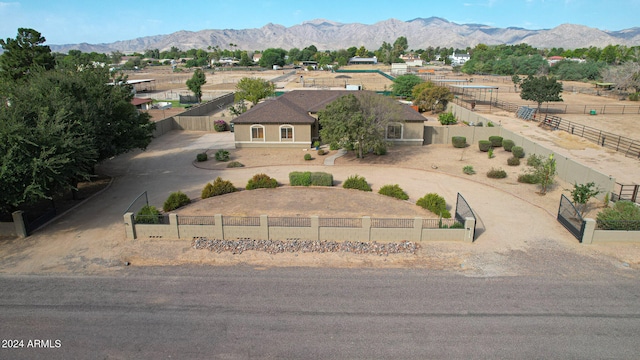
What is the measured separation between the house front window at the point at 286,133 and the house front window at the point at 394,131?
9.82m

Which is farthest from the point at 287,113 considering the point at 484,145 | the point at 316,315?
the point at 316,315

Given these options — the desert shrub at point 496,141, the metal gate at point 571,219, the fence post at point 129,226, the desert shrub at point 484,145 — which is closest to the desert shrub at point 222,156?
the fence post at point 129,226

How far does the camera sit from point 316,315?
15.0 meters

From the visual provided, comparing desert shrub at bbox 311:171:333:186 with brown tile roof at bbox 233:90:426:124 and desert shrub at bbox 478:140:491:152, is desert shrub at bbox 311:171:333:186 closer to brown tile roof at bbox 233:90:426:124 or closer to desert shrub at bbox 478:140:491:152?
brown tile roof at bbox 233:90:426:124

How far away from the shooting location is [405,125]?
40.6 m

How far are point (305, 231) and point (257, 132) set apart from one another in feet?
70.3

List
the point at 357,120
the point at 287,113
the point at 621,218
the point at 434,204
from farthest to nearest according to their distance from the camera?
the point at 287,113 → the point at 357,120 → the point at 434,204 → the point at 621,218

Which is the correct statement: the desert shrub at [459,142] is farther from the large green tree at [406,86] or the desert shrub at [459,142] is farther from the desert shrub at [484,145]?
the large green tree at [406,86]

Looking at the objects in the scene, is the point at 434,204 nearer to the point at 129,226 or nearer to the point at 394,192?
the point at 394,192

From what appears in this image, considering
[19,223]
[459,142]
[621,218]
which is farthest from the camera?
[459,142]

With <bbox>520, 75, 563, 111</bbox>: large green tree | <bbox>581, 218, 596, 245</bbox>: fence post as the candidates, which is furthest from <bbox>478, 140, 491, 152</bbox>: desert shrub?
<bbox>520, 75, 563, 111</bbox>: large green tree

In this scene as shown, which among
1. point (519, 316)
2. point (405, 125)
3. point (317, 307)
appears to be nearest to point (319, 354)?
point (317, 307)

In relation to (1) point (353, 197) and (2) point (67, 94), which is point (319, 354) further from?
(2) point (67, 94)

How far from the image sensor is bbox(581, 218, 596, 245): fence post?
20406 millimetres
